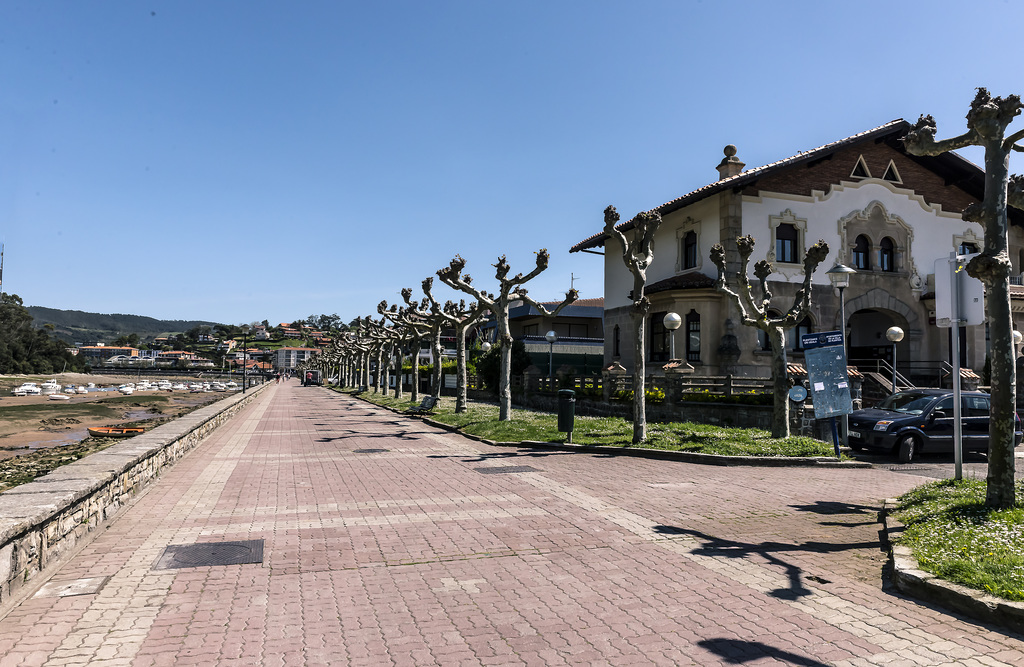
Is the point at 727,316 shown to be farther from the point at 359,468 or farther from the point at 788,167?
the point at 359,468

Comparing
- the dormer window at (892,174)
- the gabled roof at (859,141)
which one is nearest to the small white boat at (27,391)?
the gabled roof at (859,141)

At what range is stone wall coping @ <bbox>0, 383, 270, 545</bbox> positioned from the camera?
4969 mm

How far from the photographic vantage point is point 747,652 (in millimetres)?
4070

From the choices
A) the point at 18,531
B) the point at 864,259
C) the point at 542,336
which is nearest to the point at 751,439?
the point at 18,531

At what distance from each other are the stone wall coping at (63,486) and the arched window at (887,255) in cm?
2845

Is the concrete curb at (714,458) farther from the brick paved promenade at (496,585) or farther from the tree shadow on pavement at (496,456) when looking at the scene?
the brick paved promenade at (496,585)

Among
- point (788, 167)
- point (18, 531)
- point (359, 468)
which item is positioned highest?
point (788, 167)

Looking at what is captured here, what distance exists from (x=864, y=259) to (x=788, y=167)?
5.63m

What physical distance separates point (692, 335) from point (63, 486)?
2344 cm

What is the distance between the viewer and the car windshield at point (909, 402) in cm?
1466

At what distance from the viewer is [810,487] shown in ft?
34.2

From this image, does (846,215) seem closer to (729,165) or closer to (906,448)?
(729,165)

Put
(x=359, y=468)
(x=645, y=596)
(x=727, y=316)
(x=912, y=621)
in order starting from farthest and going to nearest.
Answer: (x=727, y=316)
(x=359, y=468)
(x=645, y=596)
(x=912, y=621)

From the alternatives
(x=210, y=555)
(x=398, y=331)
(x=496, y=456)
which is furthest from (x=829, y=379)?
(x=398, y=331)
